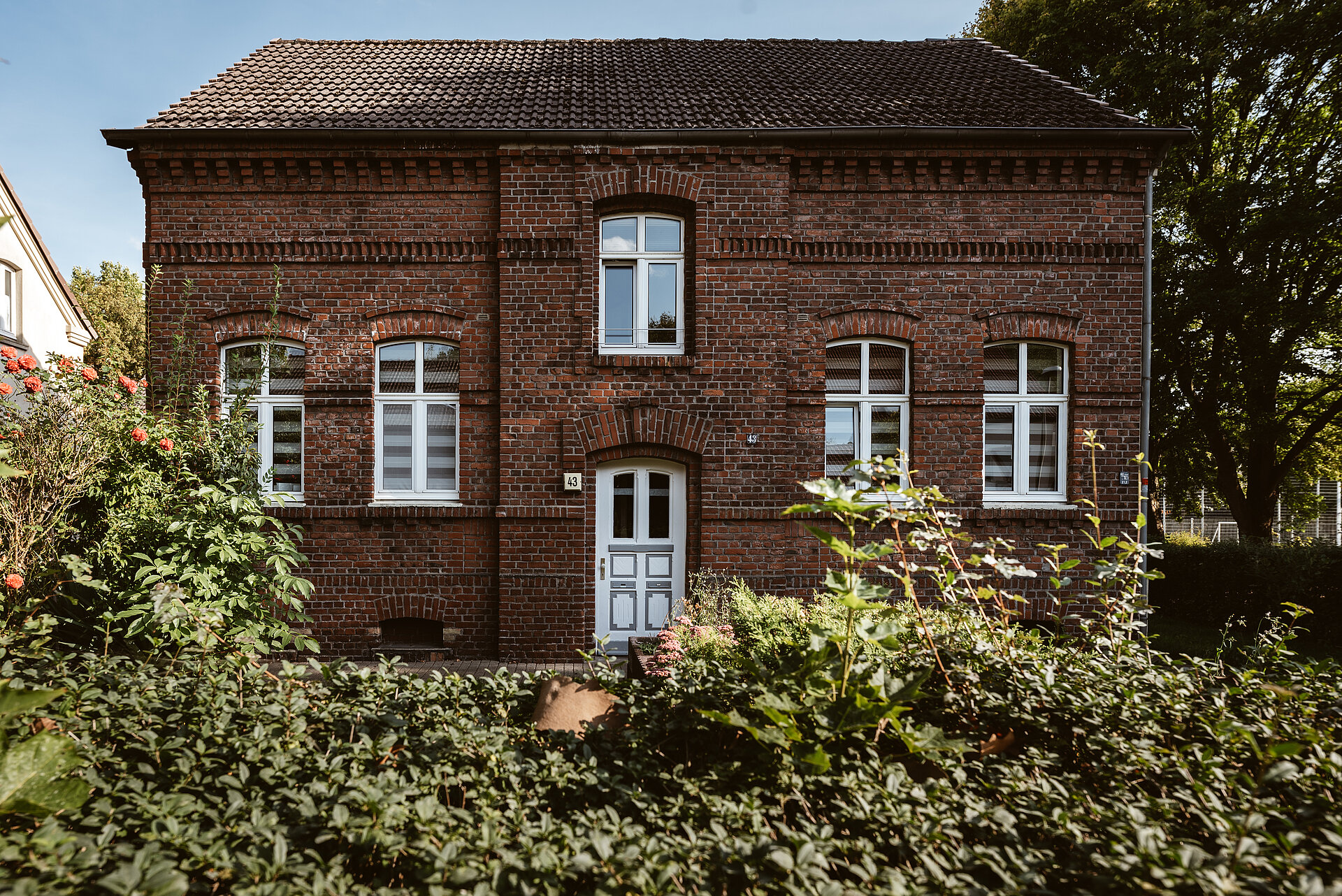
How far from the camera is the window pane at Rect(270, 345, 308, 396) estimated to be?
7.46 metres

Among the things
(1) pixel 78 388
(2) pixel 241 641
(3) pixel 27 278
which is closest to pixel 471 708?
(2) pixel 241 641

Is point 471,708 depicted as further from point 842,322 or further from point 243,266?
point 243,266

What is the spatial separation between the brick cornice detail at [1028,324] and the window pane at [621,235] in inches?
167

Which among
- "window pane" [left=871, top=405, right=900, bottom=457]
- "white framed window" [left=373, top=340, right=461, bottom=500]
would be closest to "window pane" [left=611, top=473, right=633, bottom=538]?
"white framed window" [left=373, top=340, right=461, bottom=500]

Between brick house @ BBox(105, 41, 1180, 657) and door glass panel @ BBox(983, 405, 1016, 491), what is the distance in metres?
0.04

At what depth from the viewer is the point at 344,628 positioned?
7164 millimetres

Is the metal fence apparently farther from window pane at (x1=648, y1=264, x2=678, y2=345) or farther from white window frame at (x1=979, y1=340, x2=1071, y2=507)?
window pane at (x1=648, y1=264, x2=678, y2=345)

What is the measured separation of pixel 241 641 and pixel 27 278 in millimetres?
17582

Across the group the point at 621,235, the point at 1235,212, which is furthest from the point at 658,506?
the point at 1235,212

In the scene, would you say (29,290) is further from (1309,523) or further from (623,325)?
(1309,523)

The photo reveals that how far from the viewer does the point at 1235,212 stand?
428 inches

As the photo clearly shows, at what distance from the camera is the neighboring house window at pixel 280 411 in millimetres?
7410

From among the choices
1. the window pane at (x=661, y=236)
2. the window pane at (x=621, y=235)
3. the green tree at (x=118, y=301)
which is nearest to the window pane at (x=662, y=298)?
the window pane at (x=661, y=236)

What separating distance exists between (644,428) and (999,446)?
438cm
